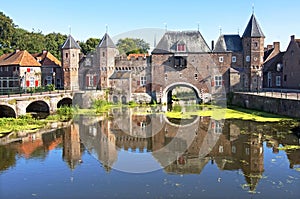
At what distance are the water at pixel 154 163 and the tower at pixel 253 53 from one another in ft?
46.9

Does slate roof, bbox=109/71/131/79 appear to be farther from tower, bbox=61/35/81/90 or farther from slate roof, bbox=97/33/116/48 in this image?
tower, bbox=61/35/81/90

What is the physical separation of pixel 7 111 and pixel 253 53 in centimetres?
2493

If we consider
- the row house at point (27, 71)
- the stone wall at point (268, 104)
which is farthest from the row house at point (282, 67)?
the row house at point (27, 71)

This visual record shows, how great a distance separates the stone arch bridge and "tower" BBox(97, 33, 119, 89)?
5306mm

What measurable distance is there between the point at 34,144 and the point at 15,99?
27.6 feet

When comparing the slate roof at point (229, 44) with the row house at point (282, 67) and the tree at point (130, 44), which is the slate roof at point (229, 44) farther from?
the tree at point (130, 44)

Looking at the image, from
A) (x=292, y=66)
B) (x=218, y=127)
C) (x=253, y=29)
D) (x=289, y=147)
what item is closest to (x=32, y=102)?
(x=218, y=127)

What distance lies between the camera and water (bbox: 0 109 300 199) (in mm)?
10648

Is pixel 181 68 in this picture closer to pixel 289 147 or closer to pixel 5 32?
pixel 289 147

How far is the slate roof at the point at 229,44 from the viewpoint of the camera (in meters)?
36.5

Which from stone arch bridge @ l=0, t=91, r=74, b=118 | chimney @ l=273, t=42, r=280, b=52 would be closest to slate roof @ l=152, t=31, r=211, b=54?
chimney @ l=273, t=42, r=280, b=52

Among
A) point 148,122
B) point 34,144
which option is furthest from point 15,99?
point 148,122

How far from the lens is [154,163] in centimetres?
1409

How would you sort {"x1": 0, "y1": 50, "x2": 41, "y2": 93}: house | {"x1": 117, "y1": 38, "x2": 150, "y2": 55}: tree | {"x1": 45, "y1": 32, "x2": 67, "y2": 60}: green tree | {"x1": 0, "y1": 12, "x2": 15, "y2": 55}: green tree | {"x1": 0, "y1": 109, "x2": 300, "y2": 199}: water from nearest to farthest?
{"x1": 0, "y1": 109, "x2": 300, "y2": 199}: water
{"x1": 0, "y1": 50, "x2": 41, "y2": 93}: house
{"x1": 0, "y1": 12, "x2": 15, "y2": 55}: green tree
{"x1": 45, "y1": 32, "x2": 67, "y2": 60}: green tree
{"x1": 117, "y1": 38, "x2": 150, "y2": 55}: tree
